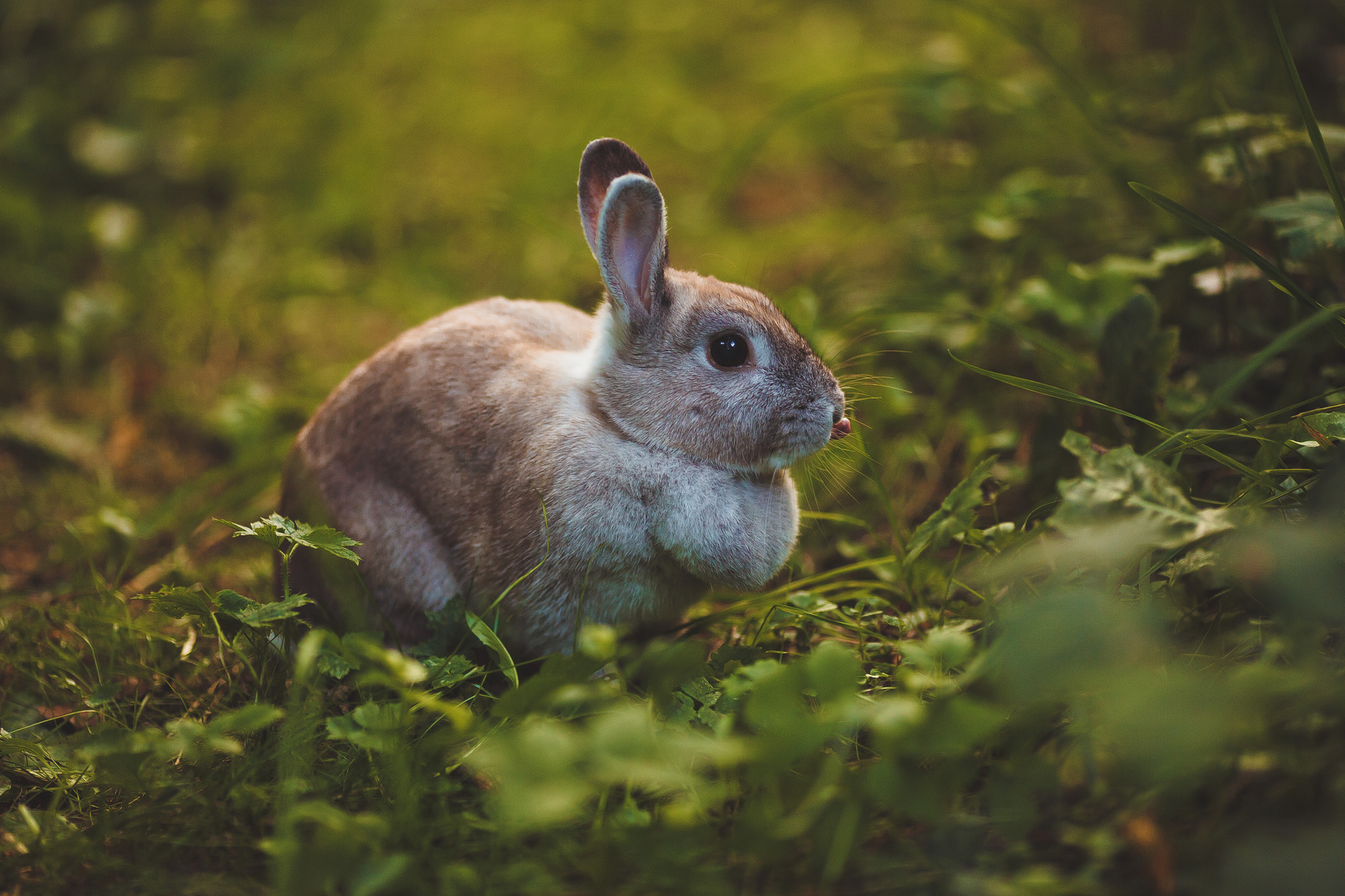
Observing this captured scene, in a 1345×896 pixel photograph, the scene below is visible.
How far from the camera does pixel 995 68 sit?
5.80 m

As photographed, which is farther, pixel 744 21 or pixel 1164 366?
pixel 744 21

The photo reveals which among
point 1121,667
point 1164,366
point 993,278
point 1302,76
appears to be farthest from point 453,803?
point 1302,76

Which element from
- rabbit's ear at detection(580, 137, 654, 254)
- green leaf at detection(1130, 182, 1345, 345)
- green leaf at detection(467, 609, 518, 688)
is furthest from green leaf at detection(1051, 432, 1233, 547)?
rabbit's ear at detection(580, 137, 654, 254)

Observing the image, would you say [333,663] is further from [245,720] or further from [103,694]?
[103,694]

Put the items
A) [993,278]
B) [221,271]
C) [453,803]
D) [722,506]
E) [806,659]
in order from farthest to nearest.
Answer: [221,271], [993,278], [722,506], [453,803], [806,659]

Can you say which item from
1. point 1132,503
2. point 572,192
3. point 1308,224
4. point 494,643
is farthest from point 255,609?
point 572,192

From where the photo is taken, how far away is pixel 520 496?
2.79m

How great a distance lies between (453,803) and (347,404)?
145 cm

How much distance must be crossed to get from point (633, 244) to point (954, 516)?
130cm

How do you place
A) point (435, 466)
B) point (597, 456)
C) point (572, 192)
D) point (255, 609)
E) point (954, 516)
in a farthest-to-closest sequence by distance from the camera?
point (572, 192) → point (435, 466) → point (597, 456) → point (954, 516) → point (255, 609)

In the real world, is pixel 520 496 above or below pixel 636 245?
below

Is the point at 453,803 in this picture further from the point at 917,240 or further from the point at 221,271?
the point at 221,271

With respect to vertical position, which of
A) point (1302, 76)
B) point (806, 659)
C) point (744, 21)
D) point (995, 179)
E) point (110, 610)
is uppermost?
point (744, 21)

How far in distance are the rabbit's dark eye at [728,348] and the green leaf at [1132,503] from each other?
1057 millimetres
